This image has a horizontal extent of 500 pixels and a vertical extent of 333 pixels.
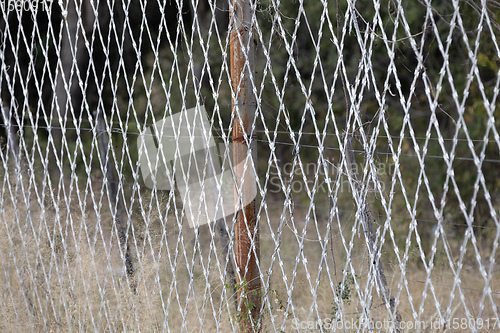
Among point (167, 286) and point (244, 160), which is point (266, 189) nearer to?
point (244, 160)

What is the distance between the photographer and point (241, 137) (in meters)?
2.21

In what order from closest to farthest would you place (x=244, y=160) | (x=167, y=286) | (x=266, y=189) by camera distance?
(x=244, y=160) < (x=266, y=189) < (x=167, y=286)

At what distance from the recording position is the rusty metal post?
211cm

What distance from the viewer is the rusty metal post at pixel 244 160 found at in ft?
6.92

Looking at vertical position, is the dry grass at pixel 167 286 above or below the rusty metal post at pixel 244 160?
below

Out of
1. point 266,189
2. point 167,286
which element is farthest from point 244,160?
point 167,286

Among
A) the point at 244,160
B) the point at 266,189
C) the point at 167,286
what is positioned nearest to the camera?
the point at 244,160

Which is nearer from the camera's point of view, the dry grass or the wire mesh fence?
the wire mesh fence

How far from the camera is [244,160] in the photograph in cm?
221

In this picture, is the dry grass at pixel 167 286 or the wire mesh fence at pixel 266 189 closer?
the wire mesh fence at pixel 266 189

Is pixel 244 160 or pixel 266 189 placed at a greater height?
pixel 244 160

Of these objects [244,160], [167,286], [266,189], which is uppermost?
[244,160]

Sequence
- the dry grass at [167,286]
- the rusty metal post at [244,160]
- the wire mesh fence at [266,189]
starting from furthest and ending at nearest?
the dry grass at [167,286] → the wire mesh fence at [266,189] → the rusty metal post at [244,160]

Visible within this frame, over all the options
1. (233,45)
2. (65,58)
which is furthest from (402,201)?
(65,58)
